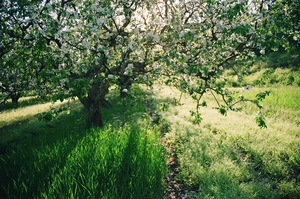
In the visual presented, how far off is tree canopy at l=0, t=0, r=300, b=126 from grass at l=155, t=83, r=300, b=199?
156 cm

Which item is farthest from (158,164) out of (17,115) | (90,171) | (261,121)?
(17,115)

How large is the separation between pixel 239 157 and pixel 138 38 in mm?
5661

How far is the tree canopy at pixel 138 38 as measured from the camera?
222 inches

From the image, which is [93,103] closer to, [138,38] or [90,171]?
[90,171]

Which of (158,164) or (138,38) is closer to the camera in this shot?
(138,38)

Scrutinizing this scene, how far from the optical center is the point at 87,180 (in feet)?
17.9

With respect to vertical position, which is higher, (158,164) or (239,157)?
(158,164)

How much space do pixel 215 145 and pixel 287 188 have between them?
3.38 m

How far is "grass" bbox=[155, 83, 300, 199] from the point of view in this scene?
21.2ft

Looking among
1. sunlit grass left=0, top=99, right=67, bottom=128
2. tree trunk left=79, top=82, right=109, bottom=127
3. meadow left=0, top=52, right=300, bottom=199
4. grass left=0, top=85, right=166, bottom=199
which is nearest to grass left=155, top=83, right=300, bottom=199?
meadow left=0, top=52, right=300, bottom=199

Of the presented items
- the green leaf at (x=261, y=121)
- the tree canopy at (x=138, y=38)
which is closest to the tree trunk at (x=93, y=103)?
the tree canopy at (x=138, y=38)

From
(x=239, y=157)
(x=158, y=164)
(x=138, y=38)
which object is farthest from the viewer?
(x=239, y=157)

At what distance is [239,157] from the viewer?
8680mm

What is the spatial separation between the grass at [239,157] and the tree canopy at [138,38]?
61.3 inches
